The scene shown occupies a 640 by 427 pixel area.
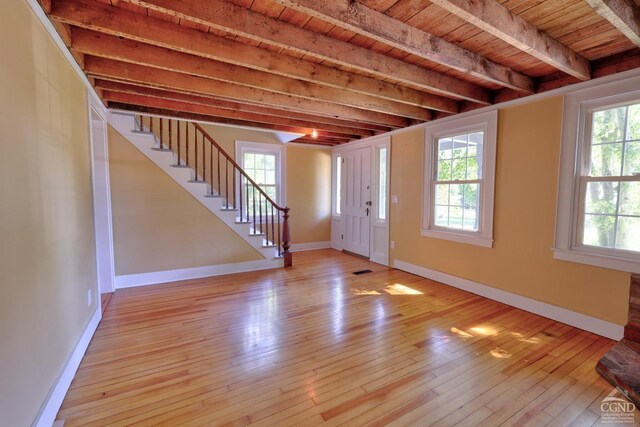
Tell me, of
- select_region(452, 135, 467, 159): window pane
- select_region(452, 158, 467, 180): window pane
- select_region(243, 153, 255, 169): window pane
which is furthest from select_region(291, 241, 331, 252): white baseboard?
select_region(452, 135, 467, 159): window pane

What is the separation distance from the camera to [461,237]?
3.73 metres

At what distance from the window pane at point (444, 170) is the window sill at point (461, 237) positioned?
747mm

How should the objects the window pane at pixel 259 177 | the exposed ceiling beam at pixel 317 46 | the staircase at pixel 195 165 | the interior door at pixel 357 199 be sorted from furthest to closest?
the window pane at pixel 259 177 < the interior door at pixel 357 199 < the staircase at pixel 195 165 < the exposed ceiling beam at pixel 317 46

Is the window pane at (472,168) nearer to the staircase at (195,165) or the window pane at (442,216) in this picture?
the window pane at (442,216)

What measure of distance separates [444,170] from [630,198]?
185 cm

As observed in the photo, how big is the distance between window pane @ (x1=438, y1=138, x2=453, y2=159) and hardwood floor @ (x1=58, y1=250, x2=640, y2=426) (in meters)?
1.90

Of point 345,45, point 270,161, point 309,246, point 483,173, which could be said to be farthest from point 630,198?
point 270,161

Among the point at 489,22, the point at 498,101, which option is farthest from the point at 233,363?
the point at 498,101

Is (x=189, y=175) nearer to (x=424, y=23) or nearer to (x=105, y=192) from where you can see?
(x=105, y=192)

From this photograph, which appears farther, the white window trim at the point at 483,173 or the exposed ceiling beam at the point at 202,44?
the white window trim at the point at 483,173

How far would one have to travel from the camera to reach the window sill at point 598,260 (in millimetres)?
2393

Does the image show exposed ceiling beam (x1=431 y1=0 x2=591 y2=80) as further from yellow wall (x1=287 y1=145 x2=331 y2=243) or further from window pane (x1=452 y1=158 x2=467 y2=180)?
yellow wall (x1=287 y1=145 x2=331 y2=243)

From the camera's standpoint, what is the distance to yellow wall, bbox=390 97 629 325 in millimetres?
2617

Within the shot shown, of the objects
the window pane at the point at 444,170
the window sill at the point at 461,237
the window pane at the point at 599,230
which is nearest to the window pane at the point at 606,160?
the window pane at the point at 599,230
